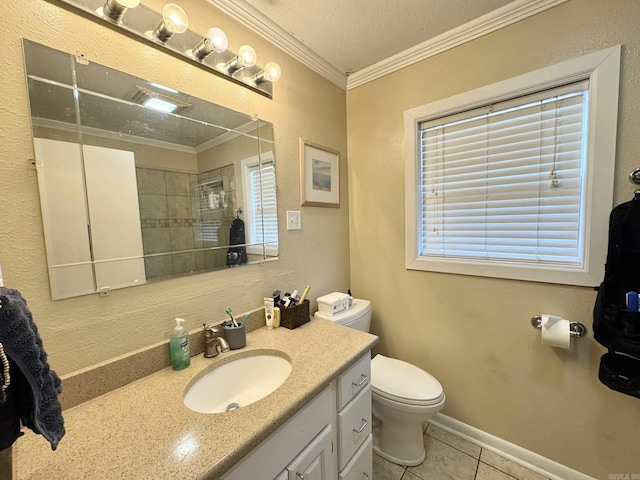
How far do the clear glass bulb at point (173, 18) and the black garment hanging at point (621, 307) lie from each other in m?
1.80

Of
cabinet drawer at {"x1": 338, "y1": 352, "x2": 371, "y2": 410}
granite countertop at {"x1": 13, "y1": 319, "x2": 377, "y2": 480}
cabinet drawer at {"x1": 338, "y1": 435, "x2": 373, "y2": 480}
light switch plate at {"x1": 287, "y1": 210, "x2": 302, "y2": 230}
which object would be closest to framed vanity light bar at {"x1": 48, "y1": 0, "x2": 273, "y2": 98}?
light switch plate at {"x1": 287, "y1": 210, "x2": 302, "y2": 230}

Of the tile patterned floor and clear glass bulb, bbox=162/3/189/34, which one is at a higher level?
clear glass bulb, bbox=162/3/189/34

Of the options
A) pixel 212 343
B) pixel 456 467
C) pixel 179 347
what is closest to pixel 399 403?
pixel 456 467

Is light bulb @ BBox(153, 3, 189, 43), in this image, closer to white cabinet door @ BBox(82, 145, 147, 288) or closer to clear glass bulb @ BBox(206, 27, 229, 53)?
clear glass bulb @ BBox(206, 27, 229, 53)

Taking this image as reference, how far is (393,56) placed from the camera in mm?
1578

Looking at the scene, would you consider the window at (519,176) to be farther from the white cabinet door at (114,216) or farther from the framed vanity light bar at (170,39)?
the white cabinet door at (114,216)

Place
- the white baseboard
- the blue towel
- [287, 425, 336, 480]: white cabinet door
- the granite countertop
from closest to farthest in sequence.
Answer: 1. the blue towel
2. the granite countertop
3. [287, 425, 336, 480]: white cabinet door
4. the white baseboard

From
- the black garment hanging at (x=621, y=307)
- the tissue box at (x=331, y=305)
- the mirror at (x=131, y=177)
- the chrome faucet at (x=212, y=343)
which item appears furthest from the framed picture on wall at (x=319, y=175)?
the black garment hanging at (x=621, y=307)

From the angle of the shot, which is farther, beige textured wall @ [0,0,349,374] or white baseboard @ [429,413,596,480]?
white baseboard @ [429,413,596,480]

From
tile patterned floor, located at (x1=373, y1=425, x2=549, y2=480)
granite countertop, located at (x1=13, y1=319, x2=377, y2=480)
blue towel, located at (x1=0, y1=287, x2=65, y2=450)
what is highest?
blue towel, located at (x1=0, y1=287, x2=65, y2=450)

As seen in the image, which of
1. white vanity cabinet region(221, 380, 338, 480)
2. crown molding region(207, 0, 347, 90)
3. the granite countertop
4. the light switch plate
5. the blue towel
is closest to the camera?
the blue towel

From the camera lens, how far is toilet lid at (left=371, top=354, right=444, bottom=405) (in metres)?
1.30

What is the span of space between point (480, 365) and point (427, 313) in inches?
14.9

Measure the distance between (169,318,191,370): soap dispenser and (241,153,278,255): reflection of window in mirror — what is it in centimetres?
46
